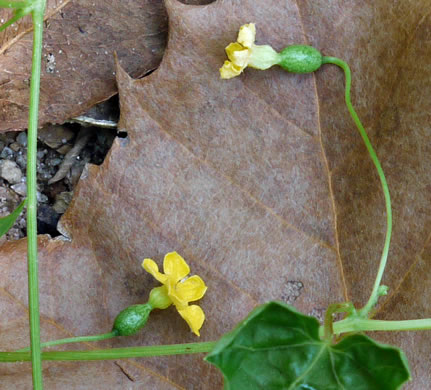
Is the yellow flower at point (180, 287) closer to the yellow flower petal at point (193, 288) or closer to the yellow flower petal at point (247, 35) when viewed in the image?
the yellow flower petal at point (193, 288)

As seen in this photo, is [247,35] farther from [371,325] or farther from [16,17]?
[371,325]

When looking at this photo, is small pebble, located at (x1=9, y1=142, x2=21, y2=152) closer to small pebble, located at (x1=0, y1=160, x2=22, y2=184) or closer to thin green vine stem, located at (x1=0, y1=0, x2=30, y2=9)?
small pebble, located at (x1=0, y1=160, x2=22, y2=184)

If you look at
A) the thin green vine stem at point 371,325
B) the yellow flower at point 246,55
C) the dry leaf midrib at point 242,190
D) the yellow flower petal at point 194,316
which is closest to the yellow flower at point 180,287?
the yellow flower petal at point 194,316

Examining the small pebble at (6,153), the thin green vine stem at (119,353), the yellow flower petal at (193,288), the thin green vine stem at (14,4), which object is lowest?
the thin green vine stem at (119,353)

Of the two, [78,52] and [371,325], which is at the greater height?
[78,52]

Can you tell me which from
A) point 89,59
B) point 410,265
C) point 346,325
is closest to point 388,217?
point 410,265

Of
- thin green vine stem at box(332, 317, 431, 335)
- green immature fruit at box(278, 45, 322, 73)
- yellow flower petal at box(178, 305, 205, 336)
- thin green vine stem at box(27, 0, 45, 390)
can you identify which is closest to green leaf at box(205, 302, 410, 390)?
thin green vine stem at box(332, 317, 431, 335)

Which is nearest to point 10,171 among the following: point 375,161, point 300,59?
point 300,59
